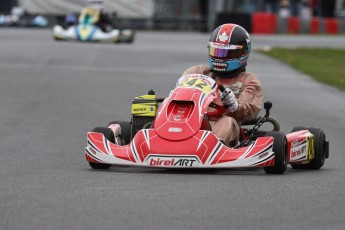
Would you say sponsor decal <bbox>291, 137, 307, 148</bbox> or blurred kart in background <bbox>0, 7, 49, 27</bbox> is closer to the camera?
sponsor decal <bbox>291, 137, 307, 148</bbox>

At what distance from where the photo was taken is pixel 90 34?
28.8 meters

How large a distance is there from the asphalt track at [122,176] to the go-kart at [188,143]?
103 millimetres

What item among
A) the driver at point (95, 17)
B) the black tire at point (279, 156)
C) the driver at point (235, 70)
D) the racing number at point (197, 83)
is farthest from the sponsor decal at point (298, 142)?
the driver at point (95, 17)

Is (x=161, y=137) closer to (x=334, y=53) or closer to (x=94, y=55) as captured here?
(x=94, y=55)

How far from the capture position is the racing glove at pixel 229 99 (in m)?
8.45

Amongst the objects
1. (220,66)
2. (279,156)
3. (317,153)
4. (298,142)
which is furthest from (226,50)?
(279,156)

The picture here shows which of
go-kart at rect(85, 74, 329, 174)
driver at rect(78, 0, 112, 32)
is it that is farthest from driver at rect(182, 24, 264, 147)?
driver at rect(78, 0, 112, 32)

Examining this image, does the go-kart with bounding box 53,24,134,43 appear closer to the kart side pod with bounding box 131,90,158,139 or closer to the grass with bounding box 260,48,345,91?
the grass with bounding box 260,48,345,91

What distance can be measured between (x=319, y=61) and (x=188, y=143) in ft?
54.6

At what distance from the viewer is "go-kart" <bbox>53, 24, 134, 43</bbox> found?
28.8 meters

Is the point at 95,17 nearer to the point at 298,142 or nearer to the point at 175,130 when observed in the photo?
the point at 298,142

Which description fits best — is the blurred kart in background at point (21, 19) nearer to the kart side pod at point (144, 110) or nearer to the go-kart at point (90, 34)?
the go-kart at point (90, 34)

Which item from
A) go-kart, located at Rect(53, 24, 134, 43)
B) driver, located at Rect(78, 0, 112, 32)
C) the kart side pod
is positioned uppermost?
the kart side pod

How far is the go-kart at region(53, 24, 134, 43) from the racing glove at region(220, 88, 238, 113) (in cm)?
2050
